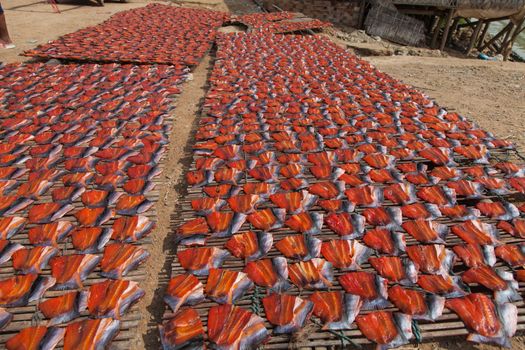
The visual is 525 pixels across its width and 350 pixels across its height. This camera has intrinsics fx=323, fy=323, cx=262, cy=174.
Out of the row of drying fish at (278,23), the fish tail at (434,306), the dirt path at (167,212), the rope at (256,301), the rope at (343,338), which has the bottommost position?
the dirt path at (167,212)

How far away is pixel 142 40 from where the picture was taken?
9.20 m

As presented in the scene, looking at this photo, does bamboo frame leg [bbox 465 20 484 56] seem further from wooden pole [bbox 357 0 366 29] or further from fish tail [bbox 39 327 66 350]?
fish tail [bbox 39 327 66 350]

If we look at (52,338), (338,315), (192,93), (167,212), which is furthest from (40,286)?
(192,93)

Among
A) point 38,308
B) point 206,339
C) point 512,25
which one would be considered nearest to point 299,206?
point 206,339

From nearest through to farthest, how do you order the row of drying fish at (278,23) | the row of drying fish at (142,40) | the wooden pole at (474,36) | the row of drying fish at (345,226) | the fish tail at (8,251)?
the row of drying fish at (345,226) < the fish tail at (8,251) < the row of drying fish at (142,40) < the row of drying fish at (278,23) < the wooden pole at (474,36)

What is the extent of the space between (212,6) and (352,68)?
12.3 meters

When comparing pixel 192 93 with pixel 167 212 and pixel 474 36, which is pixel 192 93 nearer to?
pixel 167 212

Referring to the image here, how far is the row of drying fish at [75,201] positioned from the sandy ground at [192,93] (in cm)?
18

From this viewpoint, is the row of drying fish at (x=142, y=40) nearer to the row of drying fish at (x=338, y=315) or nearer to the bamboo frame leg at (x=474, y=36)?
the row of drying fish at (x=338, y=315)

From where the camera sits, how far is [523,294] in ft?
8.09

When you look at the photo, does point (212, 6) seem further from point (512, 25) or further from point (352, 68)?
point (512, 25)

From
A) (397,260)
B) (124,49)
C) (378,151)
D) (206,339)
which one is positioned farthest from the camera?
(124,49)

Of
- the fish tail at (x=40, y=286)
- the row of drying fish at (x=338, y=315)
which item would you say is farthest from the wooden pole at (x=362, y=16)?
the fish tail at (x=40, y=286)

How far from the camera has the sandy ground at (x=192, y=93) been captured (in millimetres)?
2721
